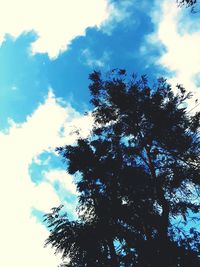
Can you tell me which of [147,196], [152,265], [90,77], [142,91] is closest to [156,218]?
[147,196]

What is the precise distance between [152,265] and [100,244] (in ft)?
18.5

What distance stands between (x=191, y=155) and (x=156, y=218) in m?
4.63

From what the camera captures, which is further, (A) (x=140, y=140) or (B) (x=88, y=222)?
(B) (x=88, y=222)

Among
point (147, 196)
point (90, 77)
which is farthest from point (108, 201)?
point (90, 77)

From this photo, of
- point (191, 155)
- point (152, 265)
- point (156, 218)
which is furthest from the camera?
point (156, 218)

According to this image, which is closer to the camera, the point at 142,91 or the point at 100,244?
the point at 142,91

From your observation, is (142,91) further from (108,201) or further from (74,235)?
(74,235)

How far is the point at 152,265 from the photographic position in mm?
17953

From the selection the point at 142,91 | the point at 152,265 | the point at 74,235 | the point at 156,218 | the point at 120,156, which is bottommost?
the point at 152,265

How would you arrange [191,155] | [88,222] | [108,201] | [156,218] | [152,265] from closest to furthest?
[152,265] → [191,155] → [156,218] → [108,201] → [88,222]

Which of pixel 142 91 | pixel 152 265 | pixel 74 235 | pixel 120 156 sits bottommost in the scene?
pixel 152 265

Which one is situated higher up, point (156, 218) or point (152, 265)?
point (156, 218)

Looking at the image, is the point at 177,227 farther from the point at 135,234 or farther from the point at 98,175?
the point at 98,175

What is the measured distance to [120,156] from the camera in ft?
68.9
